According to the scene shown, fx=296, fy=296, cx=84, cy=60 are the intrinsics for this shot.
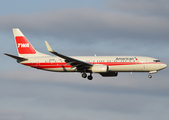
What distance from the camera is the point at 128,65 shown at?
55.7m

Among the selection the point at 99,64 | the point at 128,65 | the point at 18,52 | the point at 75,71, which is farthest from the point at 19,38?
the point at 128,65

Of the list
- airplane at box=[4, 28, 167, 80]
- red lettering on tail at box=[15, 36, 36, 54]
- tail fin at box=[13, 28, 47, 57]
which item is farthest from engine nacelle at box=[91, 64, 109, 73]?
red lettering on tail at box=[15, 36, 36, 54]

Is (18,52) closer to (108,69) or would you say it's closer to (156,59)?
(108,69)

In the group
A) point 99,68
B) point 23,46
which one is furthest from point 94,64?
point 23,46

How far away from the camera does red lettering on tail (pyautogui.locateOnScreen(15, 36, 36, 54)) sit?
62375 mm

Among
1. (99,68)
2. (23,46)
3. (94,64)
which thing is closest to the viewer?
(99,68)

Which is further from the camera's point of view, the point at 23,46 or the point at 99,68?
the point at 23,46

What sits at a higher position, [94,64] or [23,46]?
[23,46]

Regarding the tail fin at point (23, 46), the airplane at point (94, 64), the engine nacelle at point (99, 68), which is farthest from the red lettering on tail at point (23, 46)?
the engine nacelle at point (99, 68)

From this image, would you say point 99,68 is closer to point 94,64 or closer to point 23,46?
point 94,64

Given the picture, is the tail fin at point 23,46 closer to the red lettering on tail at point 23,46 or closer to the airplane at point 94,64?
the red lettering on tail at point 23,46

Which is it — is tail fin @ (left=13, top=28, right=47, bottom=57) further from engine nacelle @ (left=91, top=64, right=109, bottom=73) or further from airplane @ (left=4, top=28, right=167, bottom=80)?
engine nacelle @ (left=91, top=64, right=109, bottom=73)

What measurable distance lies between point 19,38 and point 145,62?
27.1 metres

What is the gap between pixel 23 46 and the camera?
62875 millimetres
